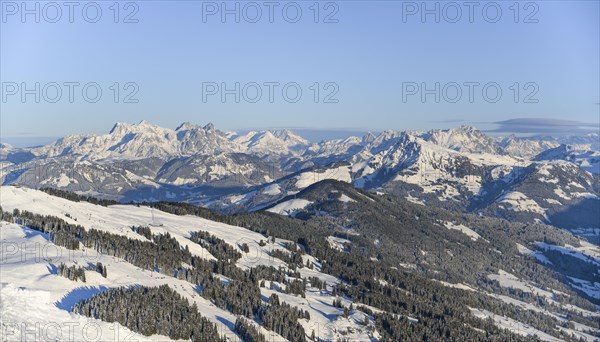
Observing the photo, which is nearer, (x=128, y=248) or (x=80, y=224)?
(x=128, y=248)

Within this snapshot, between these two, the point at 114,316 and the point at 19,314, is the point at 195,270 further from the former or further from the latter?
the point at 19,314

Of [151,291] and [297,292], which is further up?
[151,291]

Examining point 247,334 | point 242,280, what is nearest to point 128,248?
point 242,280

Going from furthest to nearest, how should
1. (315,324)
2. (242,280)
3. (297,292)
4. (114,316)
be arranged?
(297,292) < (242,280) < (315,324) < (114,316)

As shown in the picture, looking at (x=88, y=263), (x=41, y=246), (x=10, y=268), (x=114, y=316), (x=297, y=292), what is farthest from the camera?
(x=297, y=292)

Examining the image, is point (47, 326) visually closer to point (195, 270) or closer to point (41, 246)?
point (41, 246)

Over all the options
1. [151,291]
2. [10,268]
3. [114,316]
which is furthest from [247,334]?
[10,268]

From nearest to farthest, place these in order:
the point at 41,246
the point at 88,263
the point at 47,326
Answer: the point at 47,326 < the point at 88,263 < the point at 41,246

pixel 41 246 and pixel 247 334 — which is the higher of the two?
pixel 41 246

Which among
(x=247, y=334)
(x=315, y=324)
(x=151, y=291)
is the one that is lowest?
(x=315, y=324)
